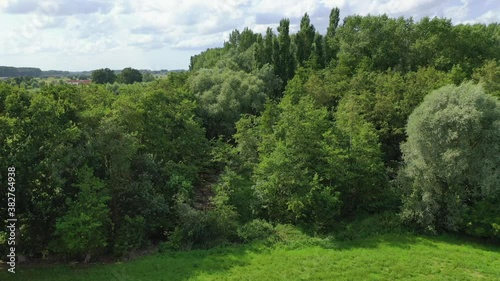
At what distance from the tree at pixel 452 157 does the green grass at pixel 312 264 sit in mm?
2318

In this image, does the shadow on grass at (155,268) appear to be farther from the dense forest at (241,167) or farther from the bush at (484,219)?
the bush at (484,219)

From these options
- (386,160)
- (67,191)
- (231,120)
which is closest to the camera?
(67,191)

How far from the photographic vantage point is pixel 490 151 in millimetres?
27188

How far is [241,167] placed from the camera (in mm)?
34250

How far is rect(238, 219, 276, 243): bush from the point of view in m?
27.5

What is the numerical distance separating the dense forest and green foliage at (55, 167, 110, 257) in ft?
0.29

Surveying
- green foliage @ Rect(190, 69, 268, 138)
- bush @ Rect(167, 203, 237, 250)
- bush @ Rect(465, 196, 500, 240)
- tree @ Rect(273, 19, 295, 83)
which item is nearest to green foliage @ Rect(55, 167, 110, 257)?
bush @ Rect(167, 203, 237, 250)

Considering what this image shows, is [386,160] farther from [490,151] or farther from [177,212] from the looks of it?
[177,212]

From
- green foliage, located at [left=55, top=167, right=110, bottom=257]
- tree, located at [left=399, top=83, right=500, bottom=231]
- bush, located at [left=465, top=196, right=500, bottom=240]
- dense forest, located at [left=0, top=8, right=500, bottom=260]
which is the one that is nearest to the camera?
green foliage, located at [left=55, top=167, right=110, bottom=257]

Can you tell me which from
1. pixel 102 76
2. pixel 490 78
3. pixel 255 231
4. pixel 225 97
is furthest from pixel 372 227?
pixel 102 76

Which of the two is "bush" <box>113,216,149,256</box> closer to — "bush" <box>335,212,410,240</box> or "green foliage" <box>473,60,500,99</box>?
"bush" <box>335,212,410,240</box>

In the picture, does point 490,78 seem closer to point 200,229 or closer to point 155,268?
point 200,229

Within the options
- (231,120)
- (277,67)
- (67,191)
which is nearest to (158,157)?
(67,191)

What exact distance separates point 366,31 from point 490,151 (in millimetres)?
27396
